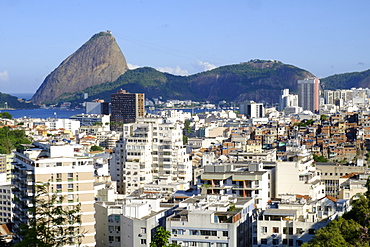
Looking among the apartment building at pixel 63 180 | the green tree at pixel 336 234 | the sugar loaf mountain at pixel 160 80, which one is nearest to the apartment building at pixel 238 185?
the apartment building at pixel 63 180

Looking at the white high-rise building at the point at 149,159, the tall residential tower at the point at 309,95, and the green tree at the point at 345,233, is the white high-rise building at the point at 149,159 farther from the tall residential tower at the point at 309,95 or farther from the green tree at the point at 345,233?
the tall residential tower at the point at 309,95

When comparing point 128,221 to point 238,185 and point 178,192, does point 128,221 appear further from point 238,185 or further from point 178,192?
point 178,192

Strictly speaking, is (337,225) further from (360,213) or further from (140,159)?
(140,159)

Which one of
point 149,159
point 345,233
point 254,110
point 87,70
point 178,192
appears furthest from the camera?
point 87,70

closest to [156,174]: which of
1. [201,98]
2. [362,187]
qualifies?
[362,187]

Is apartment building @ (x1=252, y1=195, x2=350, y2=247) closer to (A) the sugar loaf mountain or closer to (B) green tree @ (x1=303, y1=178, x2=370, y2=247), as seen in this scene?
(B) green tree @ (x1=303, y1=178, x2=370, y2=247)

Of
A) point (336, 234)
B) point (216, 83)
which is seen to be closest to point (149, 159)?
point (336, 234)

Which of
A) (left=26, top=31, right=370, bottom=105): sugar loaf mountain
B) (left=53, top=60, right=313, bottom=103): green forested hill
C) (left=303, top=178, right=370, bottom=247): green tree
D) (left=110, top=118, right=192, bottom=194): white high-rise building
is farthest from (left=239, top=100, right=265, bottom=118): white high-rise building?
(left=303, top=178, right=370, bottom=247): green tree
